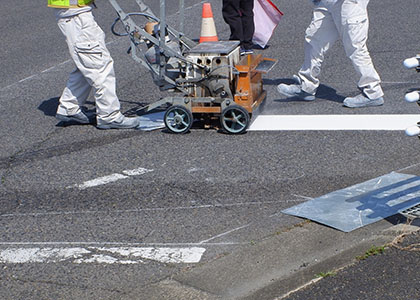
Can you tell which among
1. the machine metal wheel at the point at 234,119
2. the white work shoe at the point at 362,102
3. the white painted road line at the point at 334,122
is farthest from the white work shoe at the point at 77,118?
the white work shoe at the point at 362,102

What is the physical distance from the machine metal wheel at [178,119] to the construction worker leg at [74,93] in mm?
1034

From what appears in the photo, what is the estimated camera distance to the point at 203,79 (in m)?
6.93

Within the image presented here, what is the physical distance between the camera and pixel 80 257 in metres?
4.74

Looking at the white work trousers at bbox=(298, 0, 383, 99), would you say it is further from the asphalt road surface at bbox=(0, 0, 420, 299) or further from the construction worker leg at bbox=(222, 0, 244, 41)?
the construction worker leg at bbox=(222, 0, 244, 41)

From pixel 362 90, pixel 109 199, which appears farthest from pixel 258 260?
pixel 362 90

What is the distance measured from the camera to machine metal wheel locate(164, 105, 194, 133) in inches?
277

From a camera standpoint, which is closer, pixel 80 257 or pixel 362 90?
pixel 80 257

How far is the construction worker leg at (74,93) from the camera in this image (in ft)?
24.7

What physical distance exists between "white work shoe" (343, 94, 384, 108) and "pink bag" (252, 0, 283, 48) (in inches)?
120

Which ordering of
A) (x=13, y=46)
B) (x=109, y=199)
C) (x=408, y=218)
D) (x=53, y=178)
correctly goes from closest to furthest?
1. (x=408, y=218)
2. (x=109, y=199)
3. (x=53, y=178)
4. (x=13, y=46)

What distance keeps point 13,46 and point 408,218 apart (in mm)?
8560

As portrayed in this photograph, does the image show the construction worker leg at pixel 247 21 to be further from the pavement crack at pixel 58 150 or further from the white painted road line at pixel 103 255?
the white painted road line at pixel 103 255

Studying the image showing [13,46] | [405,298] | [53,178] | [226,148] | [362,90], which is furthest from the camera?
[13,46]

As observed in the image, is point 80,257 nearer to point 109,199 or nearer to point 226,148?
point 109,199
